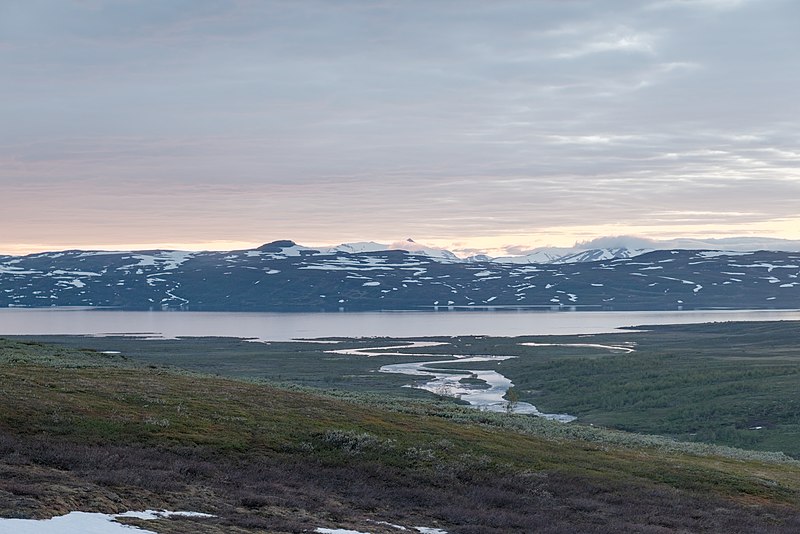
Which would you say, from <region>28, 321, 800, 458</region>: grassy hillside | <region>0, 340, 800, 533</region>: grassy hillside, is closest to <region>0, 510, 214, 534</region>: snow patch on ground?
<region>0, 340, 800, 533</region>: grassy hillside

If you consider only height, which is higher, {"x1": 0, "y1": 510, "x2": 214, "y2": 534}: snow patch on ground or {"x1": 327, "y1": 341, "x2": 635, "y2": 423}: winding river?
{"x1": 0, "y1": 510, "x2": 214, "y2": 534}: snow patch on ground

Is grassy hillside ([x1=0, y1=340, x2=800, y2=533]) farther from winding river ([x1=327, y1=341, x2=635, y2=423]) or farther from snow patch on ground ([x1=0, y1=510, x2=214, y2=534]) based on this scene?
winding river ([x1=327, y1=341, x2=635, y2=423])

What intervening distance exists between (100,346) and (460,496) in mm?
130515

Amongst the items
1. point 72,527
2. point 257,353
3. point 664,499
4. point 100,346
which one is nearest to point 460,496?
point 664,499

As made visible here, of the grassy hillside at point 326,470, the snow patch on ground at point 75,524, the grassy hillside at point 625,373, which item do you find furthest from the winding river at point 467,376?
the snow patch on ground at point 75,524

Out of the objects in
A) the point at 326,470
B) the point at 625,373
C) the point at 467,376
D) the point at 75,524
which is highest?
the point at 75,524

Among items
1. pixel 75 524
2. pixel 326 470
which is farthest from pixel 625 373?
pixel 75 524

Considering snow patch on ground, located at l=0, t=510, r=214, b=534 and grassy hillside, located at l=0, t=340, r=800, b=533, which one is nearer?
snow patch on ground, located at l=0, t=510, r=214, b=534

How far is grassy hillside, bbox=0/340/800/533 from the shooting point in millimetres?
19984

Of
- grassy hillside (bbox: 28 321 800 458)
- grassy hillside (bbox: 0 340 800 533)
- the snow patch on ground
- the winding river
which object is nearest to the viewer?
the snow patch on ground

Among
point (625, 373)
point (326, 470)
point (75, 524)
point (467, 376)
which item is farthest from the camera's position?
point (467, 376)

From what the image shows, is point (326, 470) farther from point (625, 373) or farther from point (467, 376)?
point (467, 376)

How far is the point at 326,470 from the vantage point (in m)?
25.4

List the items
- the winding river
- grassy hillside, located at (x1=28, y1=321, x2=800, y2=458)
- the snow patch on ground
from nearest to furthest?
the snow patch on ground, grassy hillside, located at (x1=28, y1=321, x2=800, y2=458), the winding river
